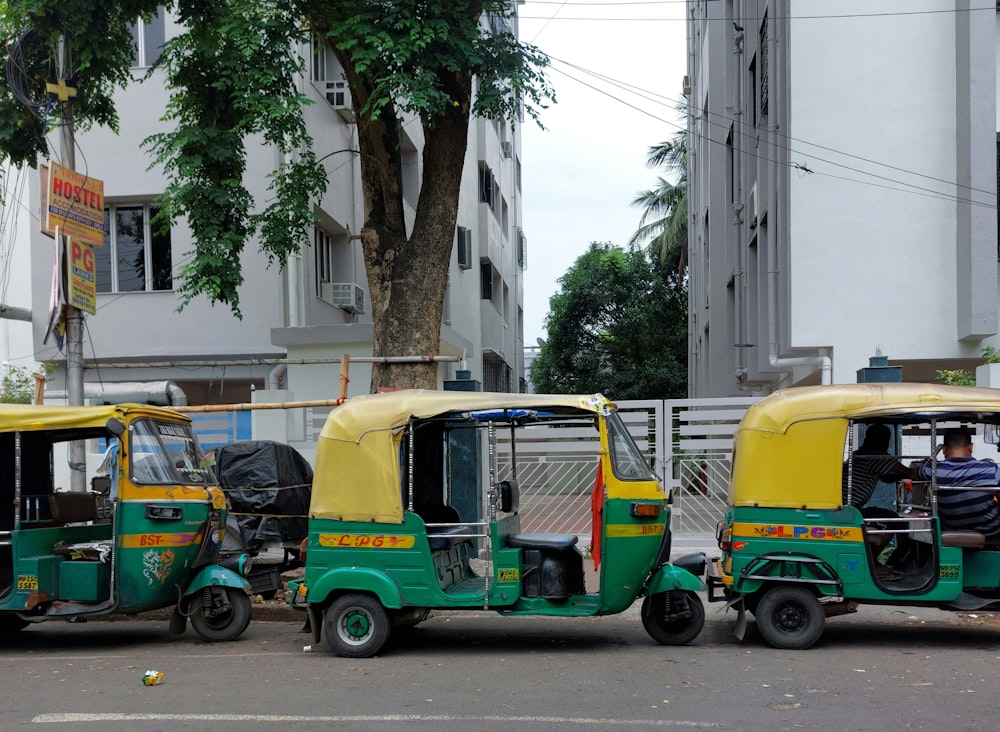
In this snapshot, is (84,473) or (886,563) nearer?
(886,563)

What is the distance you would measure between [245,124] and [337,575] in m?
5.85

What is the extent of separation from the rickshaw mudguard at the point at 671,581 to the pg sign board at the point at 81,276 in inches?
282

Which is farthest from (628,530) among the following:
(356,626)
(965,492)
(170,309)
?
(170,309)

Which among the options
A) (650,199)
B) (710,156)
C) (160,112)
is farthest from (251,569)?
(650,199)

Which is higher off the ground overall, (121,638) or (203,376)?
(203,376)

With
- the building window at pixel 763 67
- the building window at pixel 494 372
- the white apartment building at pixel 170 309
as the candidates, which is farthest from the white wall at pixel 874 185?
the building window at pixel 494 372

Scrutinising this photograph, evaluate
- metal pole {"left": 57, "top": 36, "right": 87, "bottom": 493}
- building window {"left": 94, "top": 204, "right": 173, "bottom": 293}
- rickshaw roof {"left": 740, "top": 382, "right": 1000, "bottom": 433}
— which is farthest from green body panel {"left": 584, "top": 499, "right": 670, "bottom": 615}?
building window {"left": 94, "top": 204, "right": 173, "bottom": 293}

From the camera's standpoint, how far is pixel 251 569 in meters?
10.5

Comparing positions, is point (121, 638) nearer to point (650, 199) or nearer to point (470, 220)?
point (470, 220)

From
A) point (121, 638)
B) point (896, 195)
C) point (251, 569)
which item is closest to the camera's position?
point (121, 638)

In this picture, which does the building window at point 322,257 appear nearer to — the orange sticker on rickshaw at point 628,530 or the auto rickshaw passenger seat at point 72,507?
the auto rickshaw passenger seat at point 72,507

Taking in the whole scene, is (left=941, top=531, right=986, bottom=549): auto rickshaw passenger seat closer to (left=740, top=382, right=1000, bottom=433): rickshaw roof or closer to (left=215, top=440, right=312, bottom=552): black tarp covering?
(left=740, top=382, right=1000, bottom=433): rickshaw roof

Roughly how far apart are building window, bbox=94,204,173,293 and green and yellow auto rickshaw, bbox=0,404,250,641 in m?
7.91

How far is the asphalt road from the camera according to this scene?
252 inches
